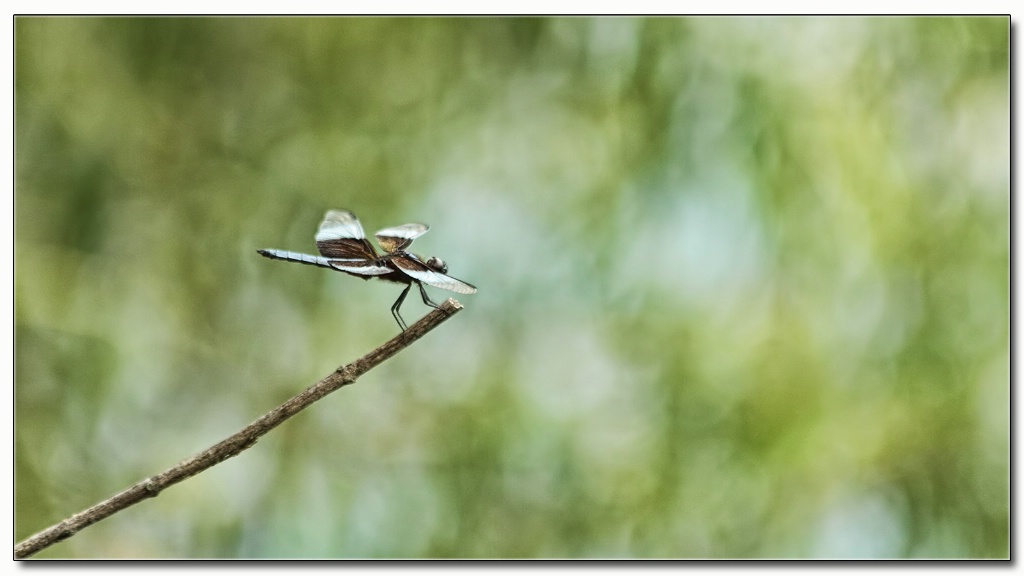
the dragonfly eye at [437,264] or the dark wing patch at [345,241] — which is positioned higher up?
the dark wing patch at [345,241]

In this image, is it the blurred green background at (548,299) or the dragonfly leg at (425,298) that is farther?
the blurred green background at (548,299)

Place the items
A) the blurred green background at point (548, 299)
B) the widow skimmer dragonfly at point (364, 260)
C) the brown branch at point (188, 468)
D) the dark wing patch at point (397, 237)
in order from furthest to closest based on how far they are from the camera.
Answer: the blurred green background at point (548, 299), the dark wing patch at point (397, 237), the widow skimmer dragonfly at point (364, 260), the brown branch at point (188, 468)

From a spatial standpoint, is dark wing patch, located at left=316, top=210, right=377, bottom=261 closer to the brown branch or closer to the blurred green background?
the brown branch

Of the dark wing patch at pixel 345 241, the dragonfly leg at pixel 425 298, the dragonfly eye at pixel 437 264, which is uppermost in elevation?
the dark wing patch at pixel 345 241

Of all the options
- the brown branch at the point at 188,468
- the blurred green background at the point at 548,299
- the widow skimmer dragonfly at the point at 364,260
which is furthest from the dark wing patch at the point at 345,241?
the blurred green background at the point at 548,299

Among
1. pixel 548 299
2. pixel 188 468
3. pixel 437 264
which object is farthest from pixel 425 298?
pixel 548 299

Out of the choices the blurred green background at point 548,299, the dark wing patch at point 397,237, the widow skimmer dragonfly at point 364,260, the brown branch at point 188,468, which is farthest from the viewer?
the blurred green background at point 548,299

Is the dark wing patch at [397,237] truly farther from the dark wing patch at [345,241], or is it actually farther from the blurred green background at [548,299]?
the blurred green background at [548,299]
